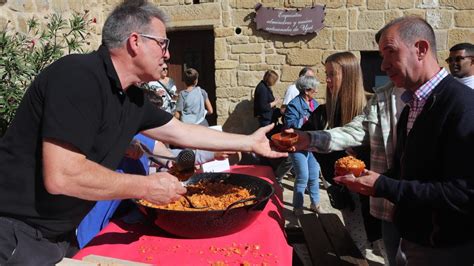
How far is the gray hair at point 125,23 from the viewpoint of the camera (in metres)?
1.81

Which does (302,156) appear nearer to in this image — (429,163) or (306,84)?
(306,84)

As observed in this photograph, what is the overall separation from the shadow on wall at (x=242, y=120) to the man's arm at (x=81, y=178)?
617 centimetres

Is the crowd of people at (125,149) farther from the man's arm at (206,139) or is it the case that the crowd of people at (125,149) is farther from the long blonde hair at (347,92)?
the long blonde hair at (347,92)

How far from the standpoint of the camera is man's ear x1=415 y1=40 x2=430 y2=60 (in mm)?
1907

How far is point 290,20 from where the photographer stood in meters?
7.30

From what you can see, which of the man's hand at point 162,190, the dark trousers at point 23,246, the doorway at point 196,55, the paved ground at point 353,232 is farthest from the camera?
the doorway at point 196,55

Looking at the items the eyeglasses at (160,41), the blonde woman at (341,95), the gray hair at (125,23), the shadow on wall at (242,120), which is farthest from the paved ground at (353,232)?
the shadow on wall at (242,120)

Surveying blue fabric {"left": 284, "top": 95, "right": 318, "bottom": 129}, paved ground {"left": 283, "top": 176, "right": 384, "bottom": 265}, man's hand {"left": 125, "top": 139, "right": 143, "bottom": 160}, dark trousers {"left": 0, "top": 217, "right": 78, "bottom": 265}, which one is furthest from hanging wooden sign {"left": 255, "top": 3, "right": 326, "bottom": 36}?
dark trousers {"left": 0, "top": 217, "right": 78, "bottom": 265}

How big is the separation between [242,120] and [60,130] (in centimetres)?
646

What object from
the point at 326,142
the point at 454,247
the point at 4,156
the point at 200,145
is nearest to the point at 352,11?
the point at 326,142

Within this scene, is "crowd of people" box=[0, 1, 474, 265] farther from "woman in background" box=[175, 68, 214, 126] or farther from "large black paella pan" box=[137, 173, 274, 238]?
"woman in background" box=[175, 68, 214, 126]

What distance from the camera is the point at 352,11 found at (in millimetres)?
7188

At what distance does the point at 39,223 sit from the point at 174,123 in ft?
3.25

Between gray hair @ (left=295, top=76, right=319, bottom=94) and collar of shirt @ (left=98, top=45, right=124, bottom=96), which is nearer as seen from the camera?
collar of shirt @ (left=98, top=45, right=124, bottom=96)
